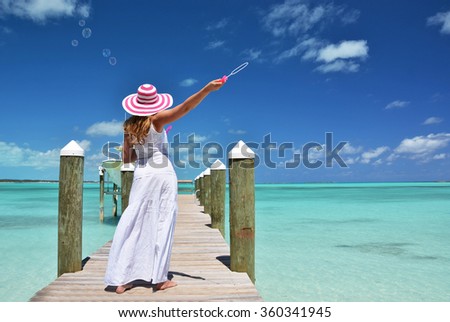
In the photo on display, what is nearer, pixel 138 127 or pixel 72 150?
pixel 138 127

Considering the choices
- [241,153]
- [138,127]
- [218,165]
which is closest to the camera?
[138,127]

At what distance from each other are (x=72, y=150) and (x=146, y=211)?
3.95 ft

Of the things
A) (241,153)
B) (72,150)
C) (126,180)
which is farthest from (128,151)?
(126,180)

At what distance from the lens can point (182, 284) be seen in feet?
12.2

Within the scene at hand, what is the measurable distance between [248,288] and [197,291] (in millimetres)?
476

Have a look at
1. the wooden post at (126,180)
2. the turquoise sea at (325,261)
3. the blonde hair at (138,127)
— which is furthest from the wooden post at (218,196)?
the blonde hair at (138,127)

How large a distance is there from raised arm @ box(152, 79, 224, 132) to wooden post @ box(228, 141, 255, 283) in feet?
3.21

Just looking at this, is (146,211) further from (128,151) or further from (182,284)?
(182,284)

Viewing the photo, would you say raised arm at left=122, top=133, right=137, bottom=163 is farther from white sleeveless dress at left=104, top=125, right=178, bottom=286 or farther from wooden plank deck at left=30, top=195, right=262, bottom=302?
wooden plank deck at left=30, top=195, right=262, bottom=302

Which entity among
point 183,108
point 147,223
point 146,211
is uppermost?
point 183,108

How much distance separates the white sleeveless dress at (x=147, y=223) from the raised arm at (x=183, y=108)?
0.14 m

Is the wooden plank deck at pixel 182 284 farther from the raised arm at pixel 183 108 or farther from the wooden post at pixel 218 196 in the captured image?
the wooden post at pixel 218 196

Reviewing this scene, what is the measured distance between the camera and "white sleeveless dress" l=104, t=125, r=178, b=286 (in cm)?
340
